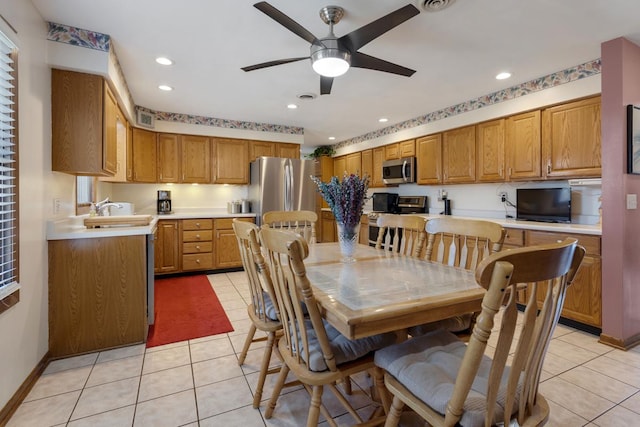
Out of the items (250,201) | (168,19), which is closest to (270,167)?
(250,201)

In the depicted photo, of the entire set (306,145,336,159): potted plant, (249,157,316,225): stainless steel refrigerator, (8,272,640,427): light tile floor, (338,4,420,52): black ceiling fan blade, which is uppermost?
(306,145,336,159): potted plant

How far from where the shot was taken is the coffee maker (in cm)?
470

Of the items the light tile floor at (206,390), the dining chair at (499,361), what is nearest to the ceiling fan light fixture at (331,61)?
the dining chair at (499,361)

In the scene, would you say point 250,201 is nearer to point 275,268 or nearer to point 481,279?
point 275,268

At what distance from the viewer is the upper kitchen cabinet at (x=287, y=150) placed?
5234 mm

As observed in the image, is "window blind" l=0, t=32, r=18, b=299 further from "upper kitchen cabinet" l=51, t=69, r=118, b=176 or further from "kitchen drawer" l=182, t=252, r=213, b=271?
"kitchen drawer" l=182, t=252, r=213, b=271

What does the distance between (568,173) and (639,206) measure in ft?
1.90

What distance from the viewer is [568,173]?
2.90 m

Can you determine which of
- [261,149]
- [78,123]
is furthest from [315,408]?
[261,149]

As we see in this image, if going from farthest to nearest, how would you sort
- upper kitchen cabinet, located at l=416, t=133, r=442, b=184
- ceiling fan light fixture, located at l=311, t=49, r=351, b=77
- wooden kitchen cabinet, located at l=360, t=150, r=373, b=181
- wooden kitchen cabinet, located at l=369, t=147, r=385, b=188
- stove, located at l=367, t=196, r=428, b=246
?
wooden kitchen cabinet, located at l=360, t=150, r=373, b=181
wooden kitchen cabinet, located at l=369, t=147, r=385, b=188
stove, located at l=367, t=196, r=428, b=246
upper kitchen cabinet, located at l=416, t=133, r=442, b=184
ceiling fan light fixture, located at l=311, t=49, r=351, b=77

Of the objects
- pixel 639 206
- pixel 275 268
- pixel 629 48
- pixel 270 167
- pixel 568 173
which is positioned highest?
pixel 629 48

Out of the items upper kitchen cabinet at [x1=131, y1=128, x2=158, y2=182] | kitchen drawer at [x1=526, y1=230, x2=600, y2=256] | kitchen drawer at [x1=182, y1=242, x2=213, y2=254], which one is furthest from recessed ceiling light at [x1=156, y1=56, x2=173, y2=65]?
kitchen drawer at [x1=526, y1=230, x2=600, y2=256]

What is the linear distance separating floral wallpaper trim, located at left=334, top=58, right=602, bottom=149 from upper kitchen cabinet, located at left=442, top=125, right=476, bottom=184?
265 millimetres

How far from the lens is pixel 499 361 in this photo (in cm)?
83
